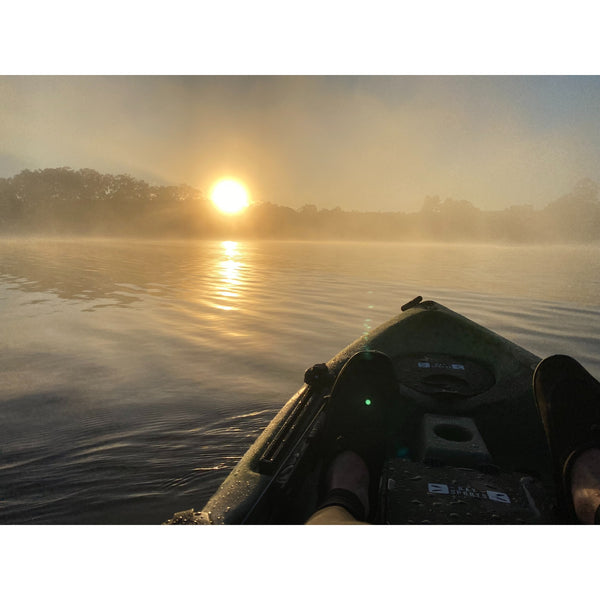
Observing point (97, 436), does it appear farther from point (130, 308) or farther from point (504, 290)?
point (504, 290)

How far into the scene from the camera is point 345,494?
2.10 meters

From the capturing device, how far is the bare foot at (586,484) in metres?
1.87

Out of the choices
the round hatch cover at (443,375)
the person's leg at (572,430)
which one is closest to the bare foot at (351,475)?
the person's leg at (572,430)

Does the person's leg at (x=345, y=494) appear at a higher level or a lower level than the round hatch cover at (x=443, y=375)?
lower

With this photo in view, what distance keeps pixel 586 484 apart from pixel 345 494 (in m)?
1.09

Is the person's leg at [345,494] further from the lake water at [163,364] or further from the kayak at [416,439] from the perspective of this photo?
the lake water at [163,364]

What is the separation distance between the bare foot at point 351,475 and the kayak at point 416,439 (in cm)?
5

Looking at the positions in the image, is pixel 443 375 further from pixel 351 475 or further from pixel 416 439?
pixel 351 475

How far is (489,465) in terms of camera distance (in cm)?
252

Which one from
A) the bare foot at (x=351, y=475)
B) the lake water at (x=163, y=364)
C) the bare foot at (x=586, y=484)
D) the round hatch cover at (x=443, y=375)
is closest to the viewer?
the bare foot at (x=586, y=484)

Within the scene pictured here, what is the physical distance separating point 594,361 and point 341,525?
5.34m

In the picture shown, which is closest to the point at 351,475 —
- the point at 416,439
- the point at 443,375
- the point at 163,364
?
the point at 416,439

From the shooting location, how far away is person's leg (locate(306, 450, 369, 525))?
1.92 metres

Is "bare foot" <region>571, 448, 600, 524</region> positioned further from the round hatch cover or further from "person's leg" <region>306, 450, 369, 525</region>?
the round hatch cover
